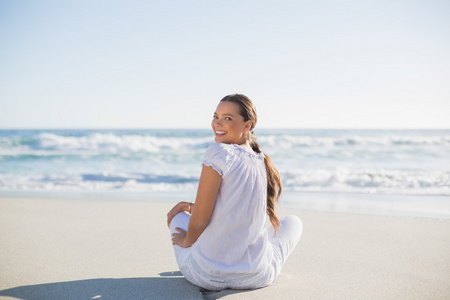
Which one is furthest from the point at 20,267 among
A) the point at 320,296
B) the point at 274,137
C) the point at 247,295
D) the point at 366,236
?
the point at 274,137

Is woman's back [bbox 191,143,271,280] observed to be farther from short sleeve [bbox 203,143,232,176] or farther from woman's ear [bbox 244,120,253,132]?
woman's ear [bbox 244,120,253,132]

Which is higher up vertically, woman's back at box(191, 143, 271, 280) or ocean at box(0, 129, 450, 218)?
woman's back at box(191, 143, 271, 280)

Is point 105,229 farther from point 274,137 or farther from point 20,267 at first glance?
point 274,137

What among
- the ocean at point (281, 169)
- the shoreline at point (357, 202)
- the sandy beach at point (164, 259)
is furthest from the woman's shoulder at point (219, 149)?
the ocean at point (281, 169)

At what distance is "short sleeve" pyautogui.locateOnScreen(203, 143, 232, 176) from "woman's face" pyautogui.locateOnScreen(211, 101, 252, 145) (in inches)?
8.3

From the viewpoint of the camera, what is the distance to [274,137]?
77.7 feet

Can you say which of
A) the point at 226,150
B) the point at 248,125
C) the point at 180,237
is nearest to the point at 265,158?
the point at 248,125

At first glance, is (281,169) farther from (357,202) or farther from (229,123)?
(229,123)

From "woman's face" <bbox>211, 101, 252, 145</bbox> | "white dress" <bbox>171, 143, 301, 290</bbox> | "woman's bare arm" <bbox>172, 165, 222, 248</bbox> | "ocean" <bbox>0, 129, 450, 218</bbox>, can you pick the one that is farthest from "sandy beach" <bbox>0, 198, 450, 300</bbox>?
"ocean" <bbox>0, 129, 450, 218</bbox>

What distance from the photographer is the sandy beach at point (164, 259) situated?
2713 millimetres

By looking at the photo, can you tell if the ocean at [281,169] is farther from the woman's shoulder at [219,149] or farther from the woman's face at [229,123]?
the woman's shoulder at [219,149]

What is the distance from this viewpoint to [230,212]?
2.32 metres

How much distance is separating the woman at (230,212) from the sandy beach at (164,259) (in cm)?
24

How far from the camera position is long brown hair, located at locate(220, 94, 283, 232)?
2395mm
